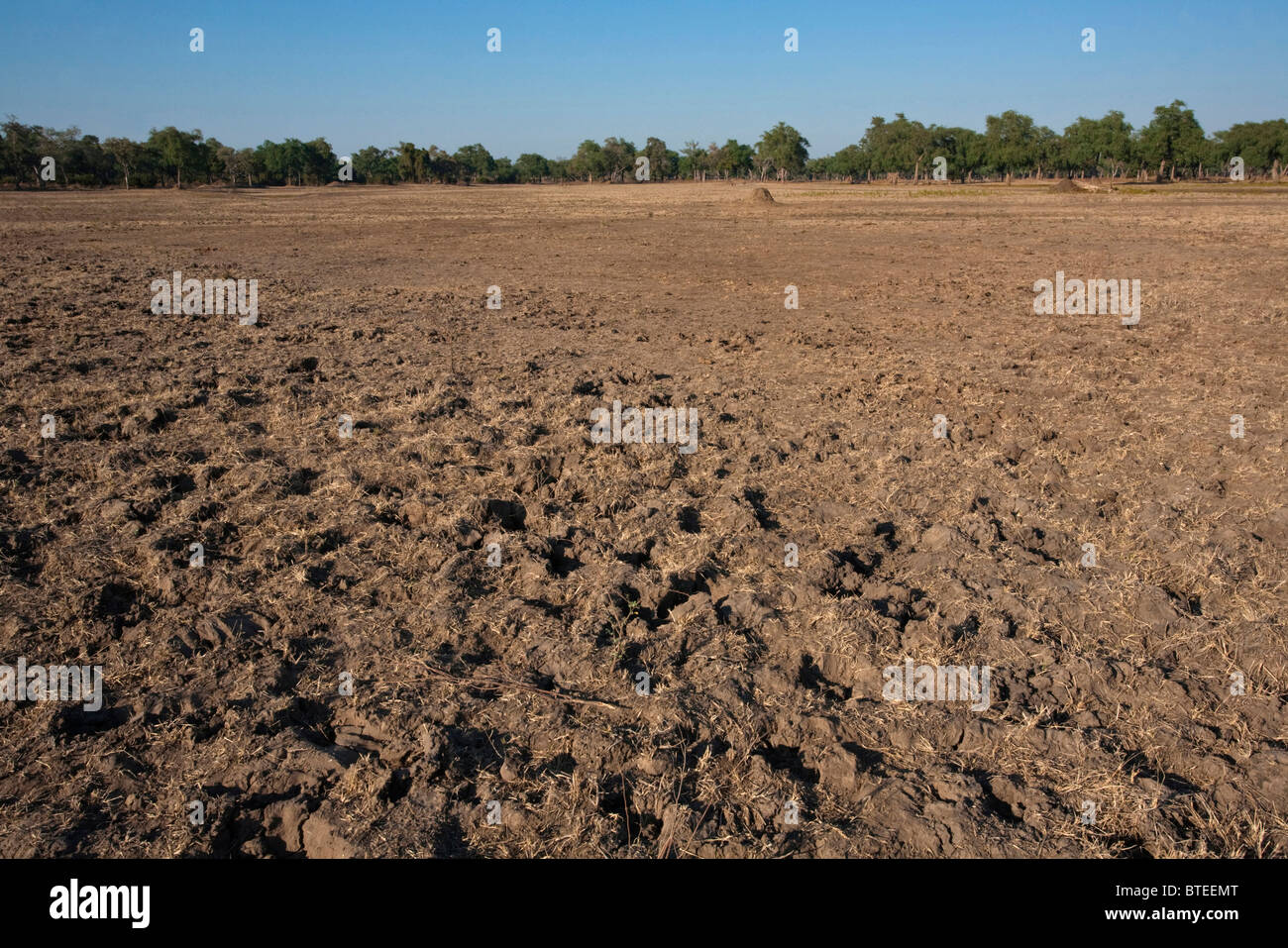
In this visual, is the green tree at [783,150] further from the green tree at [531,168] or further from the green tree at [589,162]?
the green tree at [531,168]

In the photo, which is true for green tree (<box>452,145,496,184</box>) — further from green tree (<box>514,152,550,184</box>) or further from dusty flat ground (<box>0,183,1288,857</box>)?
dusty flat ground (<box>0,183,1288,857</box>)

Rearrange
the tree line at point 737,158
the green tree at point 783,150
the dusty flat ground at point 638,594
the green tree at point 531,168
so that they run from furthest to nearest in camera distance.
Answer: the green tree at point 531,168 → the green tree at point 783,150 → the tree line at point 737,158 → the dusty flat ground at point 638,594

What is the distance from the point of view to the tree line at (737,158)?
79.2 meters

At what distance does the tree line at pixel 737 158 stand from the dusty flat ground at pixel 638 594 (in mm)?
53378

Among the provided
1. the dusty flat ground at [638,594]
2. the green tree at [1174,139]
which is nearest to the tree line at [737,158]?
the green tree at [1174,139]

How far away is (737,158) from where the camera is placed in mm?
123812

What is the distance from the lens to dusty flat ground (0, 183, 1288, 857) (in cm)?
316

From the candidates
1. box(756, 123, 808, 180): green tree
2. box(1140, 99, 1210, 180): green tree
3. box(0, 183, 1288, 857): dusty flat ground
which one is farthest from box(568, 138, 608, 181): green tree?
box(0, 183, 1288, 857): dusty flat ground

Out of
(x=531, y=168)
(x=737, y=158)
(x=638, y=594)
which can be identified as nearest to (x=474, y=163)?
(x=531, y=168)

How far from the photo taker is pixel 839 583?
4.85 metres

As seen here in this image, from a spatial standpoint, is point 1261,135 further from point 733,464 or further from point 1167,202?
point 733,464
